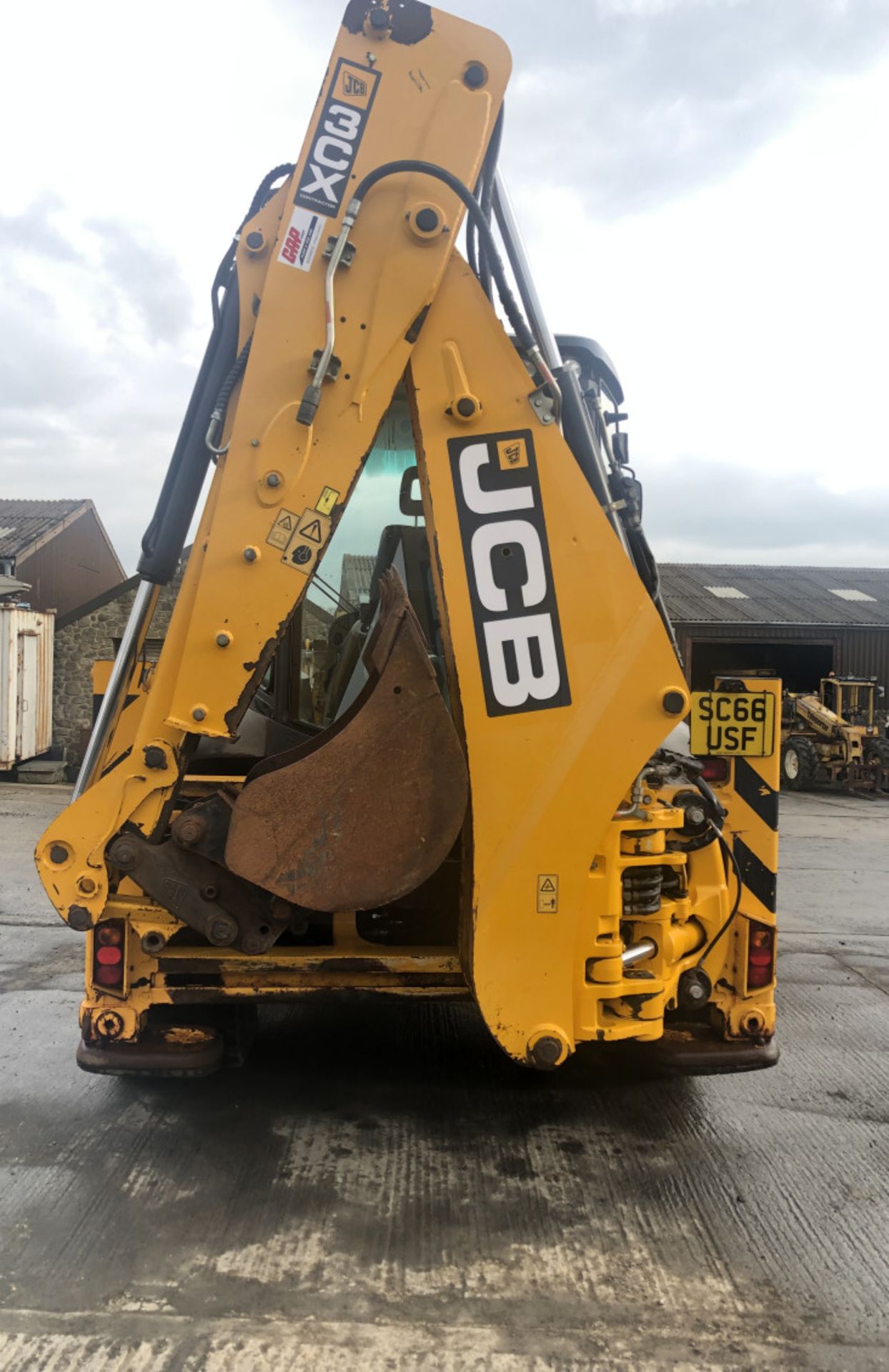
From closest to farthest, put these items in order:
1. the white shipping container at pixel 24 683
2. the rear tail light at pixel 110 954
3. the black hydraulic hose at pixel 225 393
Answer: the black hydraulic hose at pixel 225 393, the rear tail light at pixel 110 954, the white shipping container at pixel 24 683

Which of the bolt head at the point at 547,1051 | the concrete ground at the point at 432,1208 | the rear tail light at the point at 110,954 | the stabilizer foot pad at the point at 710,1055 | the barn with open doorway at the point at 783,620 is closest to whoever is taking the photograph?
the concrete ground at the point at 432,1208

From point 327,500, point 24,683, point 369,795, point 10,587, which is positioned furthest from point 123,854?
point 10,587

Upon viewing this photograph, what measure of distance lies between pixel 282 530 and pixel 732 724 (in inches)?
68.8

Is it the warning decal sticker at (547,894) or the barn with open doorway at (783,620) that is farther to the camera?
the barn with open doorway at (783,620)

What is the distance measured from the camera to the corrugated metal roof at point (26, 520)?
70.2ft

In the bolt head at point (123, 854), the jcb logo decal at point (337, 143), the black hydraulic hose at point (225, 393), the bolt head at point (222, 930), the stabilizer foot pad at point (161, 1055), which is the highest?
the jcb logo decal at point (337, 143)

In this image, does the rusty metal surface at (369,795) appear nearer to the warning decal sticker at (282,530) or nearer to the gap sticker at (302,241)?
the warning decal sticker at (282,530)

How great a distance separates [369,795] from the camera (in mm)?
2576

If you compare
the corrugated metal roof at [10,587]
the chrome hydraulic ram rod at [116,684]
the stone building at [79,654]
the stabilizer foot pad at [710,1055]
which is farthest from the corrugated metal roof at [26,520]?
the stabilizer foot pad at [710,1055]

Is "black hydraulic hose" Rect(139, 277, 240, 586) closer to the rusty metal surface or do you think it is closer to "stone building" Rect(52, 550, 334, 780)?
the rusty metal surface

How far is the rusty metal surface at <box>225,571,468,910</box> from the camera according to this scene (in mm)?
2564

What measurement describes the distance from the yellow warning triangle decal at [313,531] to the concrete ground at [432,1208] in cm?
200

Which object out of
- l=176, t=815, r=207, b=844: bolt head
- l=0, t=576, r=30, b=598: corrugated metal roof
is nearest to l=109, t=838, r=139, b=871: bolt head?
l=176, t=815, r=207, b=844: bolt head

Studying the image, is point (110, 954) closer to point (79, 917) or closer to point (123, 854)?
point (79, 917)
